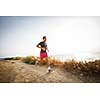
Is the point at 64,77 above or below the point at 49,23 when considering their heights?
below

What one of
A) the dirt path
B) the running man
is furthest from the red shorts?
the dirt path

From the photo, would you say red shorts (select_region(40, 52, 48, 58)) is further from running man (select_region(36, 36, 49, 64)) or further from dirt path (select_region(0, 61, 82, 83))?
dirt path (select_region(0, 61, 82, 83))

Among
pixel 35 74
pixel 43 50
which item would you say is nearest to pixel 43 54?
pixel 43 50

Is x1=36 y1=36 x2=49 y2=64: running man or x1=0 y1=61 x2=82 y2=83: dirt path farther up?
x1=36 y1=36 x2=49 y2=64: running man

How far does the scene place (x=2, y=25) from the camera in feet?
9.62

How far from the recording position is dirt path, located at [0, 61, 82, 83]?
2906 mm

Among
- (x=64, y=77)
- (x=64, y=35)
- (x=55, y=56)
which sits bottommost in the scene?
(x=64, y=77)

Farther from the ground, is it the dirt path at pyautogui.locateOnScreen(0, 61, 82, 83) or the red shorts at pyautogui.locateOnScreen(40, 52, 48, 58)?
the red shorts at pyautogui.locateOnScreen(40, 52, 48, 58)

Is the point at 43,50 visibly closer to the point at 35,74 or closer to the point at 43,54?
the point at 43,54

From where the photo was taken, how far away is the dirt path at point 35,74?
2906mm
